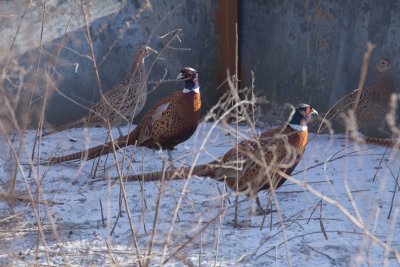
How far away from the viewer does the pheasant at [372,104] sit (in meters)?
5.92

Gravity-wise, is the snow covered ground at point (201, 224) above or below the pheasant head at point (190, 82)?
below

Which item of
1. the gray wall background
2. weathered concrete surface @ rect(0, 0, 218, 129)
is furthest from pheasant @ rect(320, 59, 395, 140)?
weathered concrete surface @ rect(0, 0, 218, 129)

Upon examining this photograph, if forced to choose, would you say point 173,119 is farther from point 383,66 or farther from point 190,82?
point 383,66

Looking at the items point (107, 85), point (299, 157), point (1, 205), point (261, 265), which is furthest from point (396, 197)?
point (107, 85)

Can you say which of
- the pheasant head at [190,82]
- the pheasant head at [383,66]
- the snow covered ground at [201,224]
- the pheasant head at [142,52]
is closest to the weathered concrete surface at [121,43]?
the pheasant head at [142,52]

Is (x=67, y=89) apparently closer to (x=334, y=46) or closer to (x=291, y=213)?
(x=334, y=46)

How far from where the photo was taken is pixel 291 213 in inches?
175

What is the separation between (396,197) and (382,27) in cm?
170

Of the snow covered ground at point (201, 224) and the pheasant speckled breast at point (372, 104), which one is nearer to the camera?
the snow covered ground at point (201, 224)

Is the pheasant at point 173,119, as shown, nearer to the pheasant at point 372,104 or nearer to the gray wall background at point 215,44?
the gray wall background at point 215,44

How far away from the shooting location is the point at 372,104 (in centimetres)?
607

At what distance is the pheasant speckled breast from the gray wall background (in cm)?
10

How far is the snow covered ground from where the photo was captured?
3457 millimetres

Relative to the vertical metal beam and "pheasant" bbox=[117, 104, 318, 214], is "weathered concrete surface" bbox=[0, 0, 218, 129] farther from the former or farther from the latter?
"pheasant" bbox=[117, 104, 318, 214]
